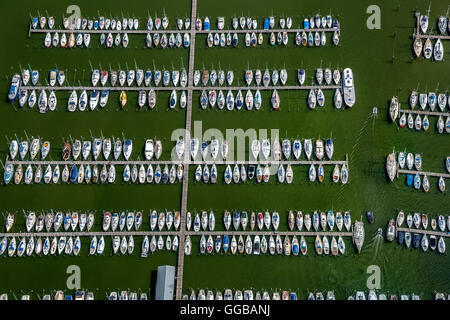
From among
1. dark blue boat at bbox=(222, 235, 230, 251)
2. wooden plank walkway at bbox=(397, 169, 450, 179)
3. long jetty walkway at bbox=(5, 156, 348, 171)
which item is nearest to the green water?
wooden plank walkway at bbox=(397, 169, 450, 179)

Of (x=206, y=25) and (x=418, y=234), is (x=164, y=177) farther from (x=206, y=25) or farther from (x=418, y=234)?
(x=418, y=234)

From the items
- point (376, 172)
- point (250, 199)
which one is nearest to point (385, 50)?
point (376, 172)

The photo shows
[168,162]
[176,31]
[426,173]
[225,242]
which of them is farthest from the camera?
[176,31]

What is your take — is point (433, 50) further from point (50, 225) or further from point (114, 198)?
point (50, 225)

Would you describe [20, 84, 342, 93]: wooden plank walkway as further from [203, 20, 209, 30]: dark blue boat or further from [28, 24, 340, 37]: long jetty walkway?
[203, 20, 209, 30]: dark blue boat

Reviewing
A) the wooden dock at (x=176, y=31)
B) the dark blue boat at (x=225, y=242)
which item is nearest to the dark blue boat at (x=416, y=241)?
the dark blue boat at (x=225, y=242)

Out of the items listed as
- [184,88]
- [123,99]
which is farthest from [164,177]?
[184,88]

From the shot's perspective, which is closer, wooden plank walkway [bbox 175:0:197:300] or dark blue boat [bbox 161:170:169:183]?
wooden plank walkway [bbox 175:0:197:300]

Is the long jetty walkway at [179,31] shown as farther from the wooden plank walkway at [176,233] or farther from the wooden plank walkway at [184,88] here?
the wooden plank walkway at [176,233]
